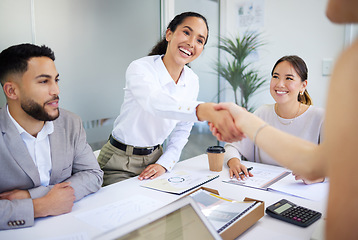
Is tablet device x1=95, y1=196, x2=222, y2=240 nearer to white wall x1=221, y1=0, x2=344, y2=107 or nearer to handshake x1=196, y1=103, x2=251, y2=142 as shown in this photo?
handshake x1=196, y1=103, x2=251, y2=142

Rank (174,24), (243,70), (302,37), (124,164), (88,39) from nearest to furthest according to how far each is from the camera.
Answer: (124,164) < (174,24) < (88,39) < (302,37) < (243,70)

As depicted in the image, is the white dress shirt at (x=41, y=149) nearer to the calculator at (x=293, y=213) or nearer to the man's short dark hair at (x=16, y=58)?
the man's short dark hair at (x=16, y=58)

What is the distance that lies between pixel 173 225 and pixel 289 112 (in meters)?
1.53

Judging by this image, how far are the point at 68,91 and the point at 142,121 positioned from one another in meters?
0.80

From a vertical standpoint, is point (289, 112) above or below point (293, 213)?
above

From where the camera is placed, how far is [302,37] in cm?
347

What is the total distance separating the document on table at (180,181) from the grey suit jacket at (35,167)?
29 centimetres

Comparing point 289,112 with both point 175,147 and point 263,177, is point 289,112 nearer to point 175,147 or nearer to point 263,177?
point 263,177

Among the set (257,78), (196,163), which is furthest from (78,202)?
(257,78)

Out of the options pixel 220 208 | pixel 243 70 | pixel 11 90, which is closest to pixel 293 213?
pixel 220 208

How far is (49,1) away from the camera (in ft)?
7.09

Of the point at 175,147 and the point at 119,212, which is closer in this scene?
the point at 119,212

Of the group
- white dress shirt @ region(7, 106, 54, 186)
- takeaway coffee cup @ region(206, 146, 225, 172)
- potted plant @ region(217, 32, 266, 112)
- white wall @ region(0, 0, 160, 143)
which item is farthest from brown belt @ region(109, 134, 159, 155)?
potted plant @ region(217, 32, 266, 112)

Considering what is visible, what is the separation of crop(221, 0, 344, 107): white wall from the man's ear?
2.95 m
